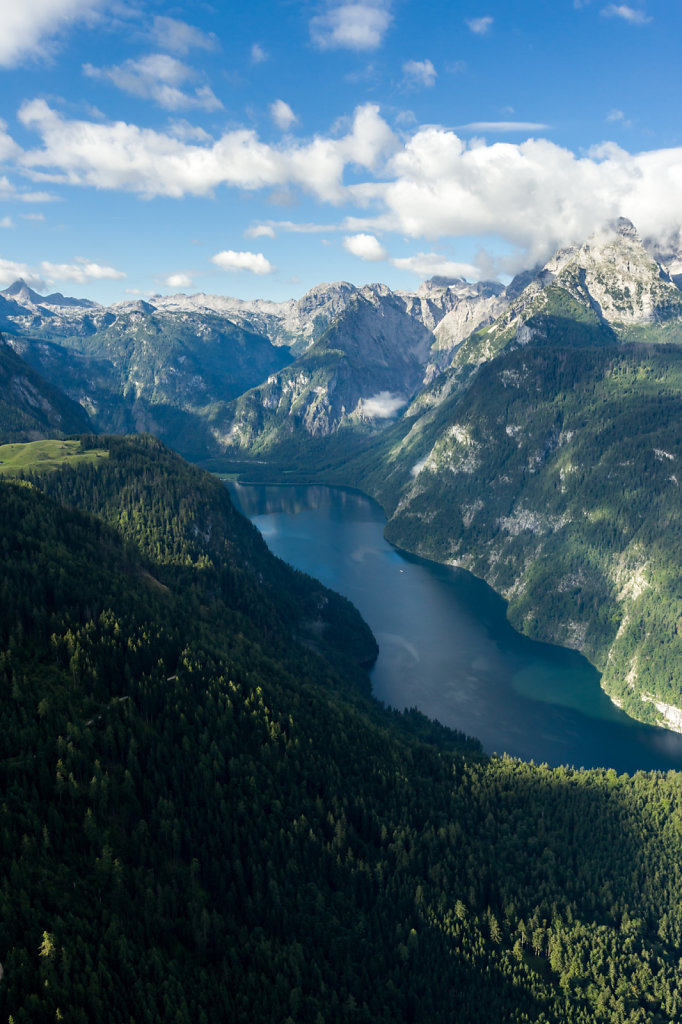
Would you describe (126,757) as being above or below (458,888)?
above

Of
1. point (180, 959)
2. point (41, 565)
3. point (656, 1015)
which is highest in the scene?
point (41, 565)

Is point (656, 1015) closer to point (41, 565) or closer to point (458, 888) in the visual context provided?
point (458, 888)

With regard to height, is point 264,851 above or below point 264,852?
above

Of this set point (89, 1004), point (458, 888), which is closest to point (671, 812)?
point (458, 888)

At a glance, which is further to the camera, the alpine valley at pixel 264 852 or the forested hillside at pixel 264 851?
the forested hillside at pixel 264 851

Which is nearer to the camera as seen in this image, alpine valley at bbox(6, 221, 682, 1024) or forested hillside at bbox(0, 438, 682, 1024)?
alpine valley at bbox(6, 221, 682, 1024)

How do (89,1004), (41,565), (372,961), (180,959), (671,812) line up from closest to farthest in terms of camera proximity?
1. (89,1004)
2. (180,959)
3. (372,961)
4. (41,565)
5. (671,812)

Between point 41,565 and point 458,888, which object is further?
point 41,565

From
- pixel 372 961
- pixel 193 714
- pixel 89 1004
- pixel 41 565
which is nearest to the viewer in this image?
pixel 89 1004
